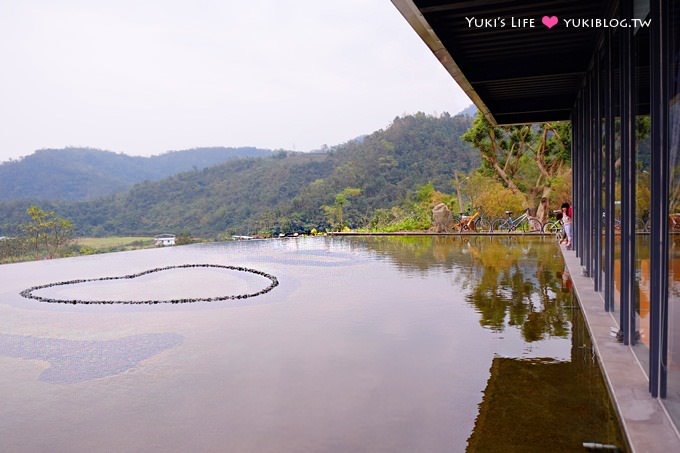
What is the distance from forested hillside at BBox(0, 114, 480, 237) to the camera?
28.5 m

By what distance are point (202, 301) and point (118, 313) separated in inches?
41.5

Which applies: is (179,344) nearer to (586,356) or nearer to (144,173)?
(586,356)

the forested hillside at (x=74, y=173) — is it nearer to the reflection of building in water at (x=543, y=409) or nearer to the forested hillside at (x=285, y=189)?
the forested hillside at (x=285, y=189)

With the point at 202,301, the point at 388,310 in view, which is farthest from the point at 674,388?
the point at 202,301

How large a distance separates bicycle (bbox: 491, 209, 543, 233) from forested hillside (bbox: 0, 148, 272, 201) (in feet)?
91.5

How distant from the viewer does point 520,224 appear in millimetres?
18875

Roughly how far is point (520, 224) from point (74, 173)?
35.0 m

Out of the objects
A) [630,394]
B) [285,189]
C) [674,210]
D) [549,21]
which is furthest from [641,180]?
[285,189]

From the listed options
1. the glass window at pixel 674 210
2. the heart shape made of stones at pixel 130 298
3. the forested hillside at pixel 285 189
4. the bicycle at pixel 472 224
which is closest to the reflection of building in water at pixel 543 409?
the glass window at pixel 674 210

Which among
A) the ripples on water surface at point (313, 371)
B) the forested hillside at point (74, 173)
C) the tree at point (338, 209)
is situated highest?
the forested hillside at point (74, 173)

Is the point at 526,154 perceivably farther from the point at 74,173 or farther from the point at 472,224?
the point at 74,173

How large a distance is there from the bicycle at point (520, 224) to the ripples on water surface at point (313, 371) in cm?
1021

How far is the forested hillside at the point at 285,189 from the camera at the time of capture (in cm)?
2855

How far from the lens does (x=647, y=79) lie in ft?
10.9
